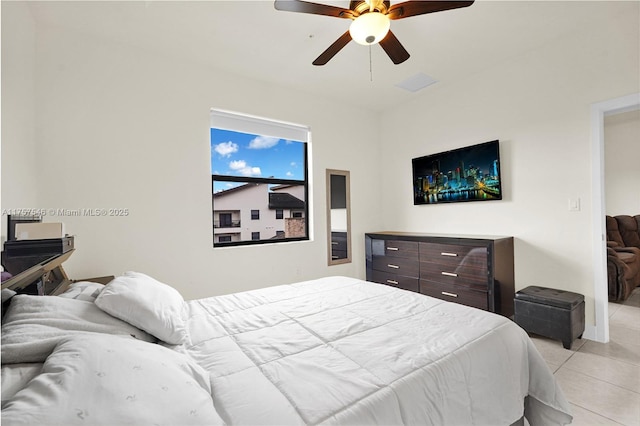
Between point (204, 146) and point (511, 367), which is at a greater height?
point (204, 146)

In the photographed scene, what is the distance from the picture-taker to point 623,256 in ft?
11.9

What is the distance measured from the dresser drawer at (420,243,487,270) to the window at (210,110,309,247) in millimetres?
1548

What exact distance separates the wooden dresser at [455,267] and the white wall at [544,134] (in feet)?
0.98

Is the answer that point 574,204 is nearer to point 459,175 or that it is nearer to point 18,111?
point 459,175

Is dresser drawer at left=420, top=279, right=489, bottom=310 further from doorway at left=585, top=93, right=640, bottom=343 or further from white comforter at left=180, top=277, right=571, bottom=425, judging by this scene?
white comforter at left=180, top=277, right=571, bottom=425

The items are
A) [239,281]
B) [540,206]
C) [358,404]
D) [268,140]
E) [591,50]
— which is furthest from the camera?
[268,140]

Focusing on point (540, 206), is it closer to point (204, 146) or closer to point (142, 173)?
point (204, 146)

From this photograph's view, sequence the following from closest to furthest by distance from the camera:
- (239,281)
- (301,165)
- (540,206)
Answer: (540,206) → (239,281) → (301,165)

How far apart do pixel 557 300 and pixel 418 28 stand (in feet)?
8.65

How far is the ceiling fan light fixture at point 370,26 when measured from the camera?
175 centimetres

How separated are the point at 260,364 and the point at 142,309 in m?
0.57

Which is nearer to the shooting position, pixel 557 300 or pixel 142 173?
pixel 557 300

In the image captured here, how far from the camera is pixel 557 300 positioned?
7.86 ft

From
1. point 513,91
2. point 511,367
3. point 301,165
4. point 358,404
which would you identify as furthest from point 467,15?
point 358,404
